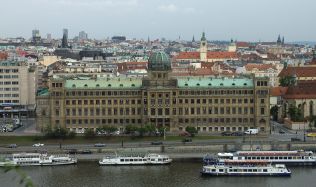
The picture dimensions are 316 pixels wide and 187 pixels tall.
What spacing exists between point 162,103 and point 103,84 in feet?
27.9

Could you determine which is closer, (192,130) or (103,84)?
(192,130)

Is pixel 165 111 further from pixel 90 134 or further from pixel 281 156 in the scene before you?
pixel 281 156

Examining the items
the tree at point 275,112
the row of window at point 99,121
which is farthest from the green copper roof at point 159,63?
the tree at point 275,112

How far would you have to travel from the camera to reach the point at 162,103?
92.4 meters

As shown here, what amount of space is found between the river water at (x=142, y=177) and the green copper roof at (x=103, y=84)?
22782mm

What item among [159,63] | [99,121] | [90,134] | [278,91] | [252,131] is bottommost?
[90,134]

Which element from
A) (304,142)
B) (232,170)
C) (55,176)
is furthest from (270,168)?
(55,176)

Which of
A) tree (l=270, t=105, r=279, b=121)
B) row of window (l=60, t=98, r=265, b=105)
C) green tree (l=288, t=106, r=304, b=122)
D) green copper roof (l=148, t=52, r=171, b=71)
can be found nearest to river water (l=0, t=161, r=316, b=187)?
row of window (l=60, t=98, r=265, b=105)

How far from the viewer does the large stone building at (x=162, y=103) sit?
92.2 m

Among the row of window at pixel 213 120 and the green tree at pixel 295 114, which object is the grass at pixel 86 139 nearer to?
the row of window at pixel 213 120

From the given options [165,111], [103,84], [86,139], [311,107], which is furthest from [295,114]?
[86,139]

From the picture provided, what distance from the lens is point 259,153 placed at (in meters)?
70.5

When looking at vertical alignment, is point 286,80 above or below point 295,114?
above

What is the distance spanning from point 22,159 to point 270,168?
84.8 feet
